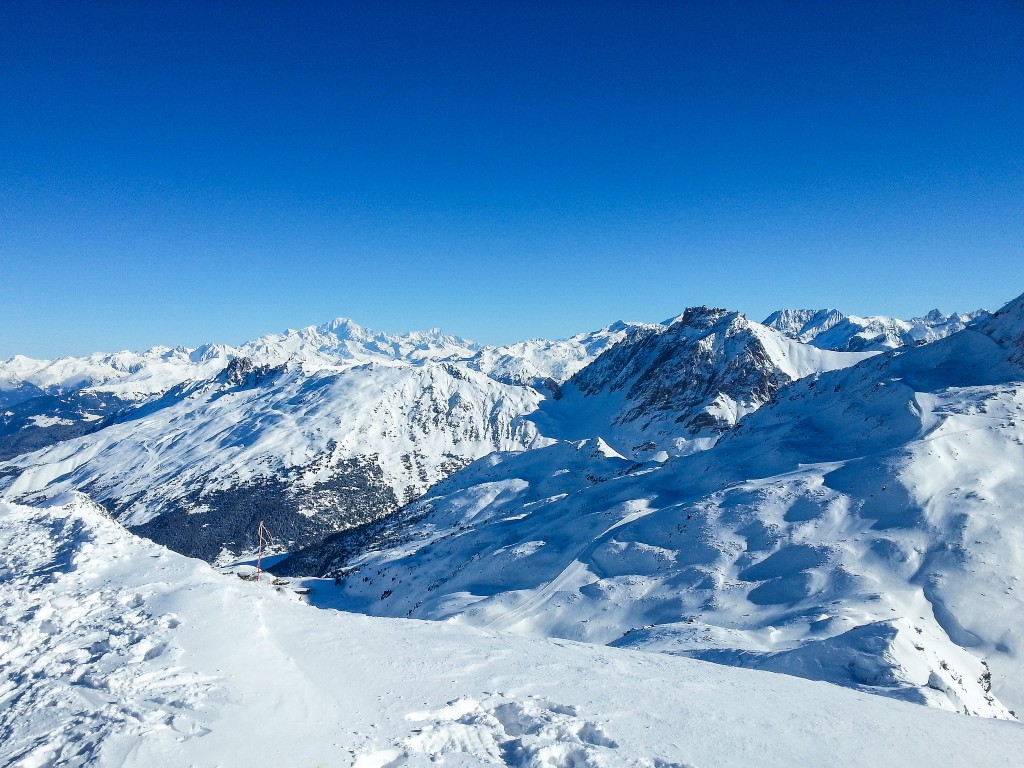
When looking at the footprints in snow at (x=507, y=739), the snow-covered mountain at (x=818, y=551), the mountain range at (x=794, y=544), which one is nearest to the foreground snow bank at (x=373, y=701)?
the footprints in snow at (x=507, y=739)

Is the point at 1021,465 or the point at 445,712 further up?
the point at 445,712

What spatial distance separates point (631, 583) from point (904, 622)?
22.2 m

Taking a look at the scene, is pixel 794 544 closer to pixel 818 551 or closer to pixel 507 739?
pixel 818 551

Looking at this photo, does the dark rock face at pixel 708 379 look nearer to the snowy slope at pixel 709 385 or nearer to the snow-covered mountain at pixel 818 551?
the snowy slope at pixel 709 385

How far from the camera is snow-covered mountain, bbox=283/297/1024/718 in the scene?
28453 mm

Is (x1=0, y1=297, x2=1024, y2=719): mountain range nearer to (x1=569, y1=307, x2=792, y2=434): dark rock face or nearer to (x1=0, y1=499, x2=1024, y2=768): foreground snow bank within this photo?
(x1=0, y1=499, x2=1024, y2=768): foreground snow bank

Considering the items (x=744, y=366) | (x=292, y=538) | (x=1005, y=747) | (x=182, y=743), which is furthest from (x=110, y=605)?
(x=744, y=366)

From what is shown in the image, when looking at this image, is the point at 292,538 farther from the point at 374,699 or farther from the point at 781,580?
the point at 374,699

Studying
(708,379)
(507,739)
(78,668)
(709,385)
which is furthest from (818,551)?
(708,379)

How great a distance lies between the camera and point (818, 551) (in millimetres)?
40500

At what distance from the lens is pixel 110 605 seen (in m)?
19.4

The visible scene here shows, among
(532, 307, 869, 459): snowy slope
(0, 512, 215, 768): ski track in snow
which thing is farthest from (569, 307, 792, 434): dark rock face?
(0, 512, 215, 768): ski track in snow

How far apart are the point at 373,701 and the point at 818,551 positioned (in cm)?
3968

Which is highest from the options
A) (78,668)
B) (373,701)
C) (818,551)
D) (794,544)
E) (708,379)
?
(708,379)
